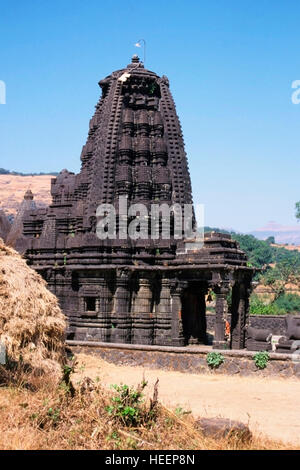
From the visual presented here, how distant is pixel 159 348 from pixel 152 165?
8.14 metres

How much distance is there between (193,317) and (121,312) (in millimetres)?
3092

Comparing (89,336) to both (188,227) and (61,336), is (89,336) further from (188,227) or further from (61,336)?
(61,336)

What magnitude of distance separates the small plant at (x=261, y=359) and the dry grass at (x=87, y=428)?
26.0 feet

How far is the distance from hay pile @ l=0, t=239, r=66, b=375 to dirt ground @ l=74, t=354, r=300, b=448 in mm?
933

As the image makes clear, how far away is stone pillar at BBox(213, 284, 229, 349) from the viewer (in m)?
19.4

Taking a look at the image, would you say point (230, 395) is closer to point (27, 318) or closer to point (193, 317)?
point (27, 318)

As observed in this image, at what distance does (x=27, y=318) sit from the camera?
38.9 feet

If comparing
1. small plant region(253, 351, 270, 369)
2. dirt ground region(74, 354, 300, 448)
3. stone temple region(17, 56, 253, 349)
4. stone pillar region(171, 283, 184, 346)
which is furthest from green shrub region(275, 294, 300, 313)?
dirt ground region(74, 354, 300, 448)

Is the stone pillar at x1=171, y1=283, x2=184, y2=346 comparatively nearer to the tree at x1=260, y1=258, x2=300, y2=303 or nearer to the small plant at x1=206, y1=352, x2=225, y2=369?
the small plant at x1=206, y1=352, x2=225, y2=369

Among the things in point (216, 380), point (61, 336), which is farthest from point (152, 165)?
point (61, 336)

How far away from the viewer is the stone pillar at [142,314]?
2191 cm

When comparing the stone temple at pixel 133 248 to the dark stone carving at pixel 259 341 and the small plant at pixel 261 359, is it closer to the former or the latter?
the dark stone carving at pixel 259 341

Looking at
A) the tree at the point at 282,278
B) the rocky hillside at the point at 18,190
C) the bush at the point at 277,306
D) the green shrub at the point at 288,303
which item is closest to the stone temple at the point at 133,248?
the bush at the point at 277,306

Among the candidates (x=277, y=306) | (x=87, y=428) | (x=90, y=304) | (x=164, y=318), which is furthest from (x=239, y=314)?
(x=277, y=306)
